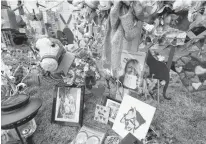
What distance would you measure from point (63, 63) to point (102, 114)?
1.71ft

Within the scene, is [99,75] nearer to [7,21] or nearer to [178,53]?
[178,53]

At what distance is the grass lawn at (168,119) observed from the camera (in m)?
1.13

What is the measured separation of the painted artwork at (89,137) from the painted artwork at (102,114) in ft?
0.61

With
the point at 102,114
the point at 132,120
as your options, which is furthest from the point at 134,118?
the point at 102,114

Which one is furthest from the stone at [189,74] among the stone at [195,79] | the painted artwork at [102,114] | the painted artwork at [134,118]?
the painted artwork at [102,114]

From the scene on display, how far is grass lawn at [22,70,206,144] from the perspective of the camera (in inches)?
44.7

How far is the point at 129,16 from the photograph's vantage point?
0.68m

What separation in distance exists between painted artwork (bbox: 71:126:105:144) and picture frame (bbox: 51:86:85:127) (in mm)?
173

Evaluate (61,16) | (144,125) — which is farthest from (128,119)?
(61,16)

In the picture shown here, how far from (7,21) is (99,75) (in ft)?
3.52

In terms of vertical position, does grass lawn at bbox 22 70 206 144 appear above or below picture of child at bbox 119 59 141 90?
below

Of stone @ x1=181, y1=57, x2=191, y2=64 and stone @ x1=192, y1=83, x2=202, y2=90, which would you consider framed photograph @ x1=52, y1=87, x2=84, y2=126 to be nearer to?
stone @ x1=181, y1=57, x2=191, y2=64

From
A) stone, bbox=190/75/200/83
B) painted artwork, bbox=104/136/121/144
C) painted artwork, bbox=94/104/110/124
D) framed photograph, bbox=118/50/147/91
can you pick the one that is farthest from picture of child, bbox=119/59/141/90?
stone, bbox=190/75/200/83

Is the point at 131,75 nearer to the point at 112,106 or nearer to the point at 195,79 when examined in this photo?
the point at 112,106
